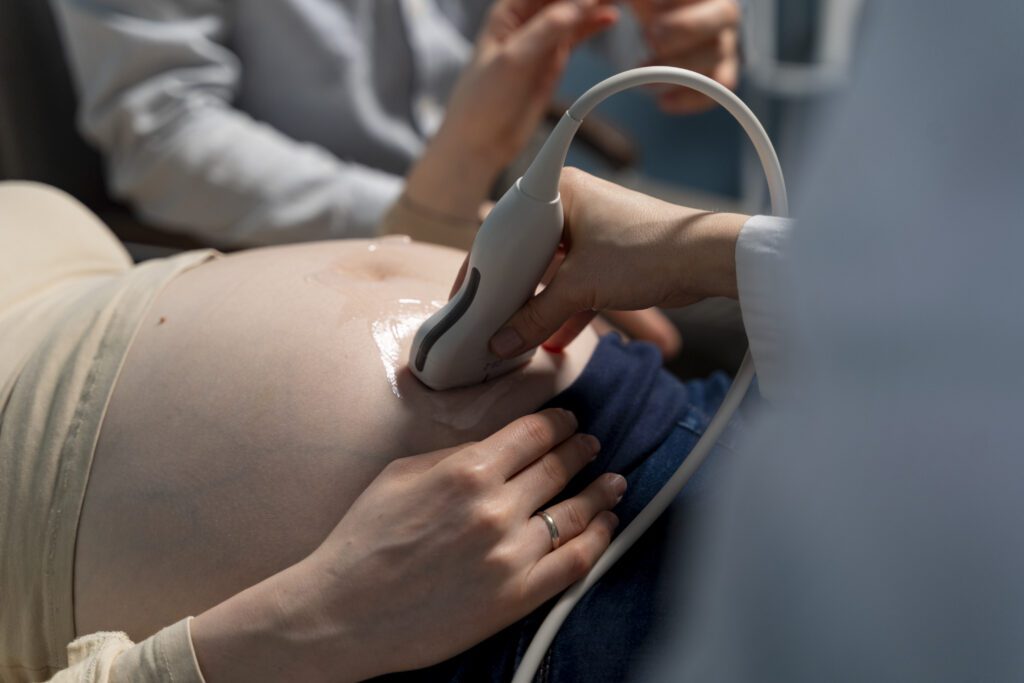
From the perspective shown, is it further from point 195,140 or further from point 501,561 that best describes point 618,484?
point 195,140

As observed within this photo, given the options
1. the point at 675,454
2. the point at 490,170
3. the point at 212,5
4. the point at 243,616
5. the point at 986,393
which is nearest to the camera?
the point at 986,393

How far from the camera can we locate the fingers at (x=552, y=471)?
54cm

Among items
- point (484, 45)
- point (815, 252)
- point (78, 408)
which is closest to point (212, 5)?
point (484, 45)

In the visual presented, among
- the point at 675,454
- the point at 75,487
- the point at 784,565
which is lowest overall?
the point at 75,487

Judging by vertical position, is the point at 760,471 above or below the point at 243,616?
above

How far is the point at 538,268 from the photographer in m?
0.55

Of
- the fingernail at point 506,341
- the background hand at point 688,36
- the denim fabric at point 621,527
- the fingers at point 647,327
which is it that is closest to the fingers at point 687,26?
the background hand at point 688,36

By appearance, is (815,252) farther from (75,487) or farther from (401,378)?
(75,487)

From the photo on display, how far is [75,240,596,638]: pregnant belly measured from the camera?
1.87 feet

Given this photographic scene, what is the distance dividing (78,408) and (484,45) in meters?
0.59

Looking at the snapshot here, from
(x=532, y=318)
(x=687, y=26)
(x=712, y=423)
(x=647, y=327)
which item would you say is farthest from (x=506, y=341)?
(x=687, y=26)

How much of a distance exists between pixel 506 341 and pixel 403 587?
155 mm

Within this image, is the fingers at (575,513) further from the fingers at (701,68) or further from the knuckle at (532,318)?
the fingers at (701,68)

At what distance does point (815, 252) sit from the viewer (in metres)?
0.34
